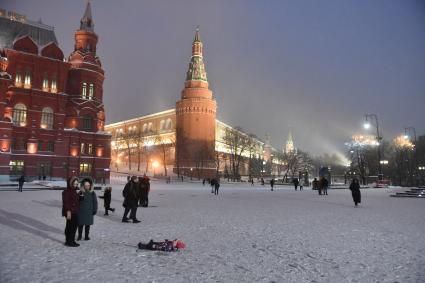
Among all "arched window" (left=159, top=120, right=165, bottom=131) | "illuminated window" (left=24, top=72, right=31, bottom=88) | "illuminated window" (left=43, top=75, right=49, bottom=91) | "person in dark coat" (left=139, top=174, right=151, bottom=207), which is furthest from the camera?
"arched window" (left=159, top=120, right=165, bottom=131)

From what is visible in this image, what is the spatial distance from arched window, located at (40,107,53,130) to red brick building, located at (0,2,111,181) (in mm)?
54

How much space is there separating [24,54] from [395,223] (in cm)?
5439

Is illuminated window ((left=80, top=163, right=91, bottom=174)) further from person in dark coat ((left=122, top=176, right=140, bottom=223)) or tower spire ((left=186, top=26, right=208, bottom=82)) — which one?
tower spire ((left=186, top=26, right=208, bottom=82))

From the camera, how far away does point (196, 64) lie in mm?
95562

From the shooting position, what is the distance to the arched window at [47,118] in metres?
51.3

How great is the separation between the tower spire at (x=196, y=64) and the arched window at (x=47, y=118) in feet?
161

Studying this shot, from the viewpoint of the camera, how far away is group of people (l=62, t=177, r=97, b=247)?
8.00 metres

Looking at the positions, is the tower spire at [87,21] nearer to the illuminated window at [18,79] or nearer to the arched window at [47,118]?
the illuminated window at [18,79]

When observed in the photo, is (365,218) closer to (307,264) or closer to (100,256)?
(307,264)

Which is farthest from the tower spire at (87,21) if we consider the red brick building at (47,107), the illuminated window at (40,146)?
the illuminated window at (40,146)

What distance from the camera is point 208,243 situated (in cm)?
849

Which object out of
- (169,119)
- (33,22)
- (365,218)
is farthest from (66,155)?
(169,119)

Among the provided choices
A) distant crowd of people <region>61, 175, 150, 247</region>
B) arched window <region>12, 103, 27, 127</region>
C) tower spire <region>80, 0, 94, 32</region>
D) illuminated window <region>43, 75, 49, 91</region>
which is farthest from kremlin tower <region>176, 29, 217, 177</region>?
distant crowd of people <region>61, 175, 150, 247</region>

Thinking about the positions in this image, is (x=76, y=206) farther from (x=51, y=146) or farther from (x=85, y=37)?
(x=85, y=37)
